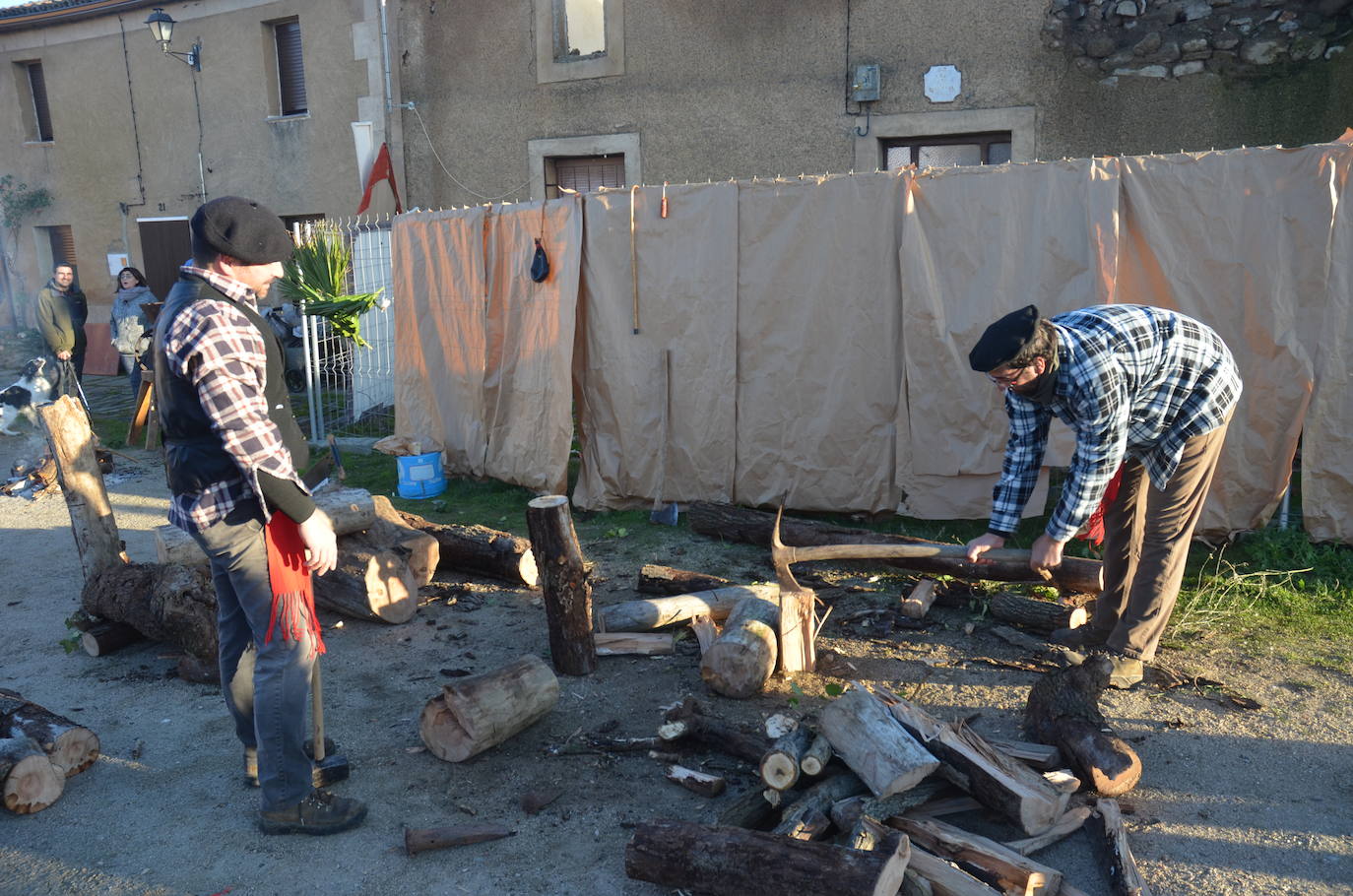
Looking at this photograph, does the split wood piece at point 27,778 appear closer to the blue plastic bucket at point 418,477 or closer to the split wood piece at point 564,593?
the split wood piece at point 564,593

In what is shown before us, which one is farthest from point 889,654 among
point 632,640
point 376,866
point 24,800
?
point 24,800

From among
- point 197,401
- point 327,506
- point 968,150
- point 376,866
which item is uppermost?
point 968,150

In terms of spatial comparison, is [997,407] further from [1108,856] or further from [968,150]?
[968,150]

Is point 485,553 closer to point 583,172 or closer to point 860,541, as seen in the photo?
point 860,541

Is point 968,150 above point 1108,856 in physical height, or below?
above

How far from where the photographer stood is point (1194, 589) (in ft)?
16.5

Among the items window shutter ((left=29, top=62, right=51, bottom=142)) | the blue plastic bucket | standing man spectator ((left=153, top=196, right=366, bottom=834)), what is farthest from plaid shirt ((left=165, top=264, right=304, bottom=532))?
window shutter ((left=29, top=62, right=51, bottom=142))

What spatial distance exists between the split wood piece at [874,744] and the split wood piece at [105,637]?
357cm

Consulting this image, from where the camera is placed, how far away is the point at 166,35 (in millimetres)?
14039

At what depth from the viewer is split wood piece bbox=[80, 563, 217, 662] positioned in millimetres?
4398

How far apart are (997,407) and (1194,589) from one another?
58.3 inches

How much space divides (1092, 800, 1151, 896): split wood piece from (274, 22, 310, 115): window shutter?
1394cm

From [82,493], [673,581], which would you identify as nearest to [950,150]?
[673,581]

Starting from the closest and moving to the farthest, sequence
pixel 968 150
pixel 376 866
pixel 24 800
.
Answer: pixel 376 866 < pixel 24 800 < pixel 968 150
